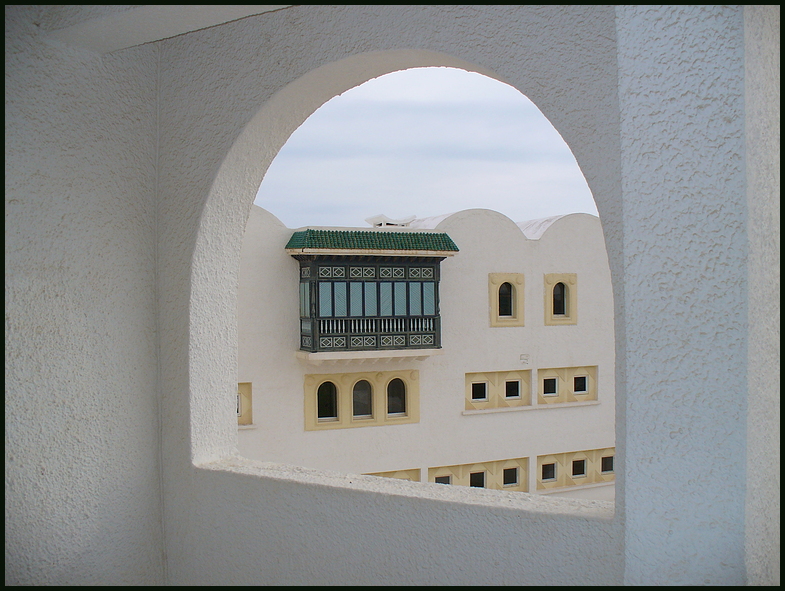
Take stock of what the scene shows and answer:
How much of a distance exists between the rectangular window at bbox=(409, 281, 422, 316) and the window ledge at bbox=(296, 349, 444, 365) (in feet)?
2.15

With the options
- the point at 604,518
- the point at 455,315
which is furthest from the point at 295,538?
the point at 455,315

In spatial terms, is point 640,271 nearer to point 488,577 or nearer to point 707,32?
point 707,32

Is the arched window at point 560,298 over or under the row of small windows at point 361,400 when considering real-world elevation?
over

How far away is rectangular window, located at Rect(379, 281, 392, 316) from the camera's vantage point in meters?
11.3

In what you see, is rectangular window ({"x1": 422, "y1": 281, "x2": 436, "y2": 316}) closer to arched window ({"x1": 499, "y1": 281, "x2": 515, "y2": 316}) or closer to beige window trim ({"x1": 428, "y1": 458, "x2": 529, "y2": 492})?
arched window ({"x1": 499, "y1": 281, "x2": 515, "y2": 316})

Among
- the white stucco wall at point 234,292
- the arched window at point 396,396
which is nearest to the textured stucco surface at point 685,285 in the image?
the white stucco wall at point 234,292

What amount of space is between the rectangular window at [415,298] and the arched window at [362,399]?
1.50 m

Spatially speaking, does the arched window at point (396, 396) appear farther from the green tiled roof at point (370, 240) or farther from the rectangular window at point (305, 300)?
the green tiled roof at point (370, 240)

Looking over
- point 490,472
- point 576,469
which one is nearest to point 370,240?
point 490,472

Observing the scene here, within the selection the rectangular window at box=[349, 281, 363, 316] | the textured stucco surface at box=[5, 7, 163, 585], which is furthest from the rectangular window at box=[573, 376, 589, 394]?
the textured stucco surface at box=[5, 7, 163, 585]

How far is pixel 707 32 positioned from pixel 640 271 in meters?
0.49

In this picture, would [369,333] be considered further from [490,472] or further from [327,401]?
[490,472]

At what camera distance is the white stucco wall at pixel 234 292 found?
1361mm

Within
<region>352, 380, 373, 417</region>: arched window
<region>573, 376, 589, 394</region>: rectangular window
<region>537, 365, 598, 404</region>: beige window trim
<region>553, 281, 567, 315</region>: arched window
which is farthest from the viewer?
<region>573, 376, 589, 394</region>: rectangular window
